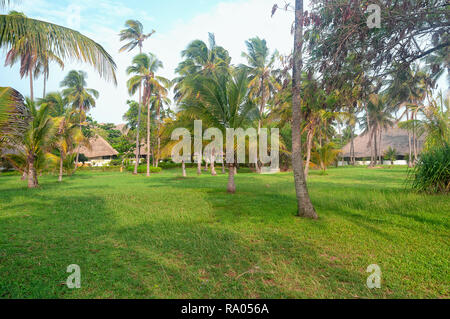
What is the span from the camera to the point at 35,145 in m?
12.1

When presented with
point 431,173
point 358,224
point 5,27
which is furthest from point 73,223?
point 431,173

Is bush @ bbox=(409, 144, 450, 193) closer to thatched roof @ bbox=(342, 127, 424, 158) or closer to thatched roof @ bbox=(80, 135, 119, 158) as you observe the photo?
thatched roof @ bbox=(342, 127, 424, 158)

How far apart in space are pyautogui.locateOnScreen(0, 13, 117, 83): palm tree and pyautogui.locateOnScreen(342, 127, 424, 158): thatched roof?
155 ft

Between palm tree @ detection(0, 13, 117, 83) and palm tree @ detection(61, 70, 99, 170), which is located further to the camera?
palm tree @ detection(61, 70, 99, 170)

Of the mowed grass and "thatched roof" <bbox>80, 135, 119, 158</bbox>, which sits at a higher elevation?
"thatched roof" <bbox>80, 135, 119, 158</bbox>

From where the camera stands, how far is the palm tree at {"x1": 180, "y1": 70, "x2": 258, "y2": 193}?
980 centimetres

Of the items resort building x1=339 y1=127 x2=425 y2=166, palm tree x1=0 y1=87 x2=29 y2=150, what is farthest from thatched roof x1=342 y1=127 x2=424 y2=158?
palm tree x1=0 y1=87 x2=29 y2=150

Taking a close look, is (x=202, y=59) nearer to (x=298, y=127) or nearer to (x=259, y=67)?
(x=259, y=67)

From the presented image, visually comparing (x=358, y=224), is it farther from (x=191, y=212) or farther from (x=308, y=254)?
(x=191, y=212)

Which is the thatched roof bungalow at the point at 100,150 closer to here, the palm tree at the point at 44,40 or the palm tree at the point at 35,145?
the palm tree at the point at 35,145

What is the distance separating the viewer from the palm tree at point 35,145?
11.8 meters

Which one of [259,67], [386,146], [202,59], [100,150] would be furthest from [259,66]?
[386,146]

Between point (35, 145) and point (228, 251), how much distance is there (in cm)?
1301

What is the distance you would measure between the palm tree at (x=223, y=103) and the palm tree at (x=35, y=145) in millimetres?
7445
